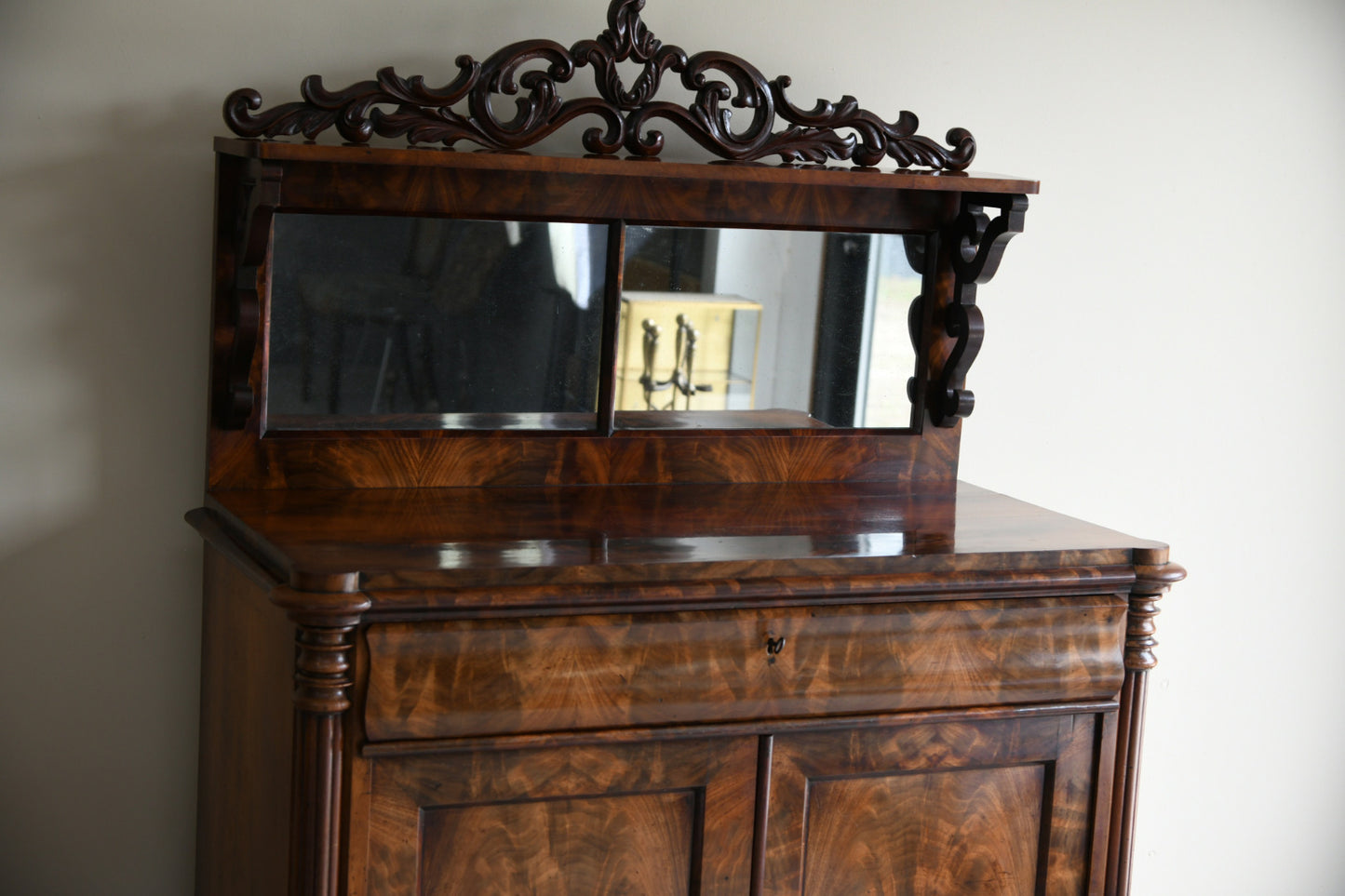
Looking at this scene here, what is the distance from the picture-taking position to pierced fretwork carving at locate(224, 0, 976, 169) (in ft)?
6.59

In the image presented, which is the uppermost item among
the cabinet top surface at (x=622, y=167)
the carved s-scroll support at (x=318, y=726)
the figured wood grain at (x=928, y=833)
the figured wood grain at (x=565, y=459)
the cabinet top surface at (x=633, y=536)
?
the cabinet top surface at (x=622, y=167)

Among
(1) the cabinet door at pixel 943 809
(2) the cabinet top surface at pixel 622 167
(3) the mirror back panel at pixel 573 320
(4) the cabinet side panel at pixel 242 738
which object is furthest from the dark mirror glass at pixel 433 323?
(1) the cabinet door at pixel 943 809

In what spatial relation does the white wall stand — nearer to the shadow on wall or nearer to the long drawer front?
the shadow on wall

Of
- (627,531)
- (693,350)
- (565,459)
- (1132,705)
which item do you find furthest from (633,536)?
(1132,705)

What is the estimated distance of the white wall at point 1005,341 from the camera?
6.94 ft

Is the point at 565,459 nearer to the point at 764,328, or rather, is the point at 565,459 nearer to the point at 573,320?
the point at 573,320

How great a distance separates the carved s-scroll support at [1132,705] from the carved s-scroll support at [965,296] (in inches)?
19.3

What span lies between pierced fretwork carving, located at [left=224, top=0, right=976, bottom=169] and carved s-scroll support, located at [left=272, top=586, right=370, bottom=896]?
0.71 meters

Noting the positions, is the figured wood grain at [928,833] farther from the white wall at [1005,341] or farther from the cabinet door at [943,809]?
the white wall at [1005,341]

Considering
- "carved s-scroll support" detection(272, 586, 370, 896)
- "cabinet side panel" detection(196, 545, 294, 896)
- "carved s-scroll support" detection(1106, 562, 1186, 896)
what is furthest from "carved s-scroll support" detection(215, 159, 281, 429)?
"carved s-scroll support" detection(1106, 562, 1186, 896)

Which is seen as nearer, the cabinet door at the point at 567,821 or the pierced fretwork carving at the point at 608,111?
the cabinet door at the point at 567,821

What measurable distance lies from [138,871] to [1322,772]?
232 cm

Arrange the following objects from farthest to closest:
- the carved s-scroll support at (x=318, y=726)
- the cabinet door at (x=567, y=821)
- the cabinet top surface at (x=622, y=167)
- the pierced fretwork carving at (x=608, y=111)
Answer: the pierced fretwork carving at (x=608, y=111) → the cabinet top surface at (x=622, y=167) → the cabinet door at (x=567, y=821) → the carved s-scroll support at (x=318, y=726)

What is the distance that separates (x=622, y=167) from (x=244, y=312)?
0.56 meters
